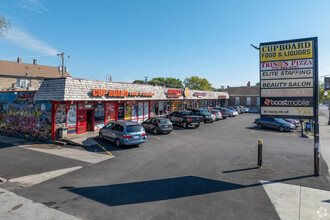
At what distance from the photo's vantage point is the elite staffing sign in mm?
9461

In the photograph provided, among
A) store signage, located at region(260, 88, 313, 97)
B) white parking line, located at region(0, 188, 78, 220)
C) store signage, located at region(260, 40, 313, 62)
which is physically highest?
store signage, located at region(260, 40, 313, 62)

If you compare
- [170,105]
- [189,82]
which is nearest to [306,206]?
[170,105]

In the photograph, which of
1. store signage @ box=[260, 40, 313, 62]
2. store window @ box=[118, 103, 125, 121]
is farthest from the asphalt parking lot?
store window @ box=[118, 103, 125, 121]

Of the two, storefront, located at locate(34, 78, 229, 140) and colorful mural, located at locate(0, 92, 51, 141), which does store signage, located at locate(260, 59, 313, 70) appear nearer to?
storefront, located at locate(34, 78, 229, 140)

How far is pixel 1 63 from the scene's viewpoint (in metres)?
37.2

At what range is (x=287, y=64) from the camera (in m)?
9.91

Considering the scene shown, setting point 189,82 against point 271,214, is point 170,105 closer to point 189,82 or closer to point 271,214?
point 271,214

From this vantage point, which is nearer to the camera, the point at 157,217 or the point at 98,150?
the point at 157,217

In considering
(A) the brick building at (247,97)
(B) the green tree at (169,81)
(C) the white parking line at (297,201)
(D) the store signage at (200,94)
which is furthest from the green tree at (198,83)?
(C) the white parking line at (297,201)

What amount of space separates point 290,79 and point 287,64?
2.53 ft

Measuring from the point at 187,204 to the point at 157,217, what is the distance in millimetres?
1169

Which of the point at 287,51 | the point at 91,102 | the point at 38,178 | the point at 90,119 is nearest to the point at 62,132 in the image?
the point at 90,119

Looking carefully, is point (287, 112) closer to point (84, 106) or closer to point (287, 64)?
point (287, 64)

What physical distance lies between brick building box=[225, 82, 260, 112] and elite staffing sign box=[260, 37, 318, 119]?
4525 cm
